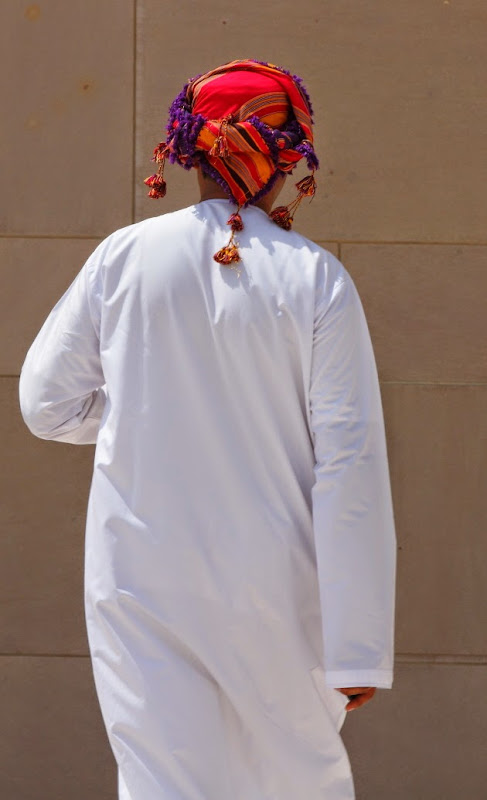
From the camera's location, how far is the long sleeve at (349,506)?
8.98ft

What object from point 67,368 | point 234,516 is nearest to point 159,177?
point 67,368

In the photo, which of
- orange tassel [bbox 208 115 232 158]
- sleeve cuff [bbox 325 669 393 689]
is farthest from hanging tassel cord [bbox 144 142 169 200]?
sleeve cuff [bbox 325 669 393 689]

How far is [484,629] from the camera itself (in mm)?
4461

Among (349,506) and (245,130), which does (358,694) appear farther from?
(245,130)

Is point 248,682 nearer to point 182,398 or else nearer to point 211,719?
point 211,719

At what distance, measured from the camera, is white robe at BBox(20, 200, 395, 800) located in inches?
108

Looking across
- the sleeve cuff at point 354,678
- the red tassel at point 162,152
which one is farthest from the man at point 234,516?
the red tassel at point 162,152

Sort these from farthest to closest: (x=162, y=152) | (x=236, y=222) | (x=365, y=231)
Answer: (x=365, y=231) → (x=162, y=152) → (x=236, y=222)

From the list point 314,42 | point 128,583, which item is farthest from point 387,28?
point 128,583

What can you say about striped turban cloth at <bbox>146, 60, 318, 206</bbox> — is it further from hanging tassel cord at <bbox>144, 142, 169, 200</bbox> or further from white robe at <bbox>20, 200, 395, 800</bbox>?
white robe at <bbox>20, 200, 395, 800</bbox>

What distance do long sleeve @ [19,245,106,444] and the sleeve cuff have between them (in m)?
0.85

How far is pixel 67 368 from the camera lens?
2941 millimetres

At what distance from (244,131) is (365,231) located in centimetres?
163

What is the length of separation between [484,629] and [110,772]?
4.61 feet
